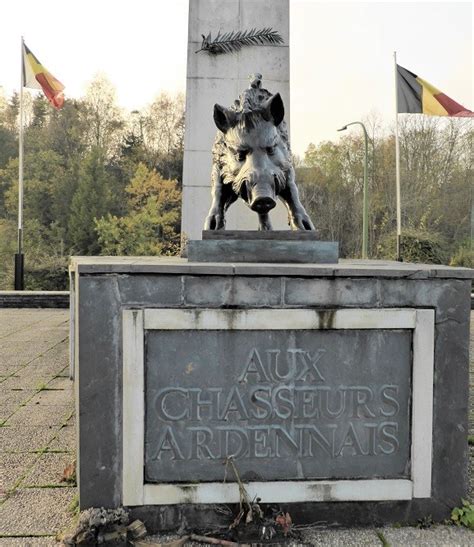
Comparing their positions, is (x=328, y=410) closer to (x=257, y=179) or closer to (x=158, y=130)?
(x=257, y=179)

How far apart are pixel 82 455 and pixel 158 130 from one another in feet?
114

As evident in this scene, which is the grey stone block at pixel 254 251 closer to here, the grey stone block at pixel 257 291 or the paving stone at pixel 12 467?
the grey stone block at pixel 257 291

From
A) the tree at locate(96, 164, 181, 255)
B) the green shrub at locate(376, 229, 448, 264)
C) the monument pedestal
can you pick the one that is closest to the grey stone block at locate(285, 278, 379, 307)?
the monument pedestal

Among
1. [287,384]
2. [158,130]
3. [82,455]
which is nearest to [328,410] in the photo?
[287,384]

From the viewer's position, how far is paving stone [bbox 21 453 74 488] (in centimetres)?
310

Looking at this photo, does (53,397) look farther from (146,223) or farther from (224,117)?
(146,223)

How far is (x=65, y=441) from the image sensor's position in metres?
3.80

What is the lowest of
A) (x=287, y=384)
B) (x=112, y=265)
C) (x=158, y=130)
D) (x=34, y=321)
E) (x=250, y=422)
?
(x=34, y=321)

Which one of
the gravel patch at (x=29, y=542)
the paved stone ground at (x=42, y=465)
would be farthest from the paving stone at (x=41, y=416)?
the gravel patch at (x=29, y=542)

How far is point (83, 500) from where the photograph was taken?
256 cm

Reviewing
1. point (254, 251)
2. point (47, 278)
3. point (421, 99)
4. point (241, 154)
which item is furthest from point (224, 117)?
point (47, 278)

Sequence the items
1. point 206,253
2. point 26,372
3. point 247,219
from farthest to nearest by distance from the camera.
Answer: point 247,219 → point 26,372 → point 206,253

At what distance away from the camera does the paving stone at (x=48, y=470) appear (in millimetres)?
3096

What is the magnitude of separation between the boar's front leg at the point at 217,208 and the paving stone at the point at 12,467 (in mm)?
1875
